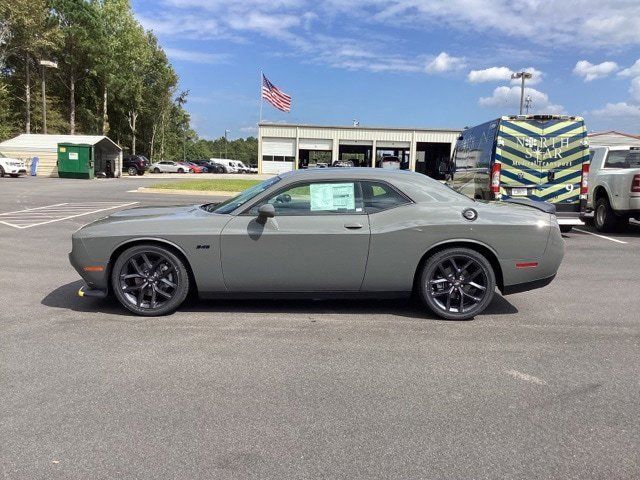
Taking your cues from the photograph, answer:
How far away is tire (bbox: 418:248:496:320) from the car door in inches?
26.7

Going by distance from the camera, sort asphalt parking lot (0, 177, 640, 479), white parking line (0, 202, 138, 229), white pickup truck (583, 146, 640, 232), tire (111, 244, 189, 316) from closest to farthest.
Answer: asphalt parking lot (0, 177, 640, 479), tire (111, 244, 189, 316), white pickup truck (583, 146, 640, 232), white parking line (0, 202, 138, 229)

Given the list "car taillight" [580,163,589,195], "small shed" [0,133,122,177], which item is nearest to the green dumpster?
"small shed" [0,133,122,177]

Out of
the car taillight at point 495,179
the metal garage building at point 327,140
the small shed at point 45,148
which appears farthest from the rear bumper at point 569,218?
the metal garage building at point 327,140

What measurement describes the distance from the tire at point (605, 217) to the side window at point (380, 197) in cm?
846

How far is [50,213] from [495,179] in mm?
11271

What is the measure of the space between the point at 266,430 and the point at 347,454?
1.67ft

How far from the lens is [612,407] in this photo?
3.28 m

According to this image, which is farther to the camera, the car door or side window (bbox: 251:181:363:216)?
side window (bbox: 251:181:363:216)

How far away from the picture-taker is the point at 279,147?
56.2m

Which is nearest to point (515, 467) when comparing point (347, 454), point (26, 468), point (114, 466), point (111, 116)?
point (347, 454)

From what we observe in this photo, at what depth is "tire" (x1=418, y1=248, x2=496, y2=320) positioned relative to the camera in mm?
4957

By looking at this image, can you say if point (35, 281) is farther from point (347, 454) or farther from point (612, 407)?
point (612, 407)

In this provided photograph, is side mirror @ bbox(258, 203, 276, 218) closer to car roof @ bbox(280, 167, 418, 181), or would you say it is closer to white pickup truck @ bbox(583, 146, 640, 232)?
car roof @ bbox(280, 167, 418, 181)

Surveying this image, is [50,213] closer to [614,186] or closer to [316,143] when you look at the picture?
[614,186]
